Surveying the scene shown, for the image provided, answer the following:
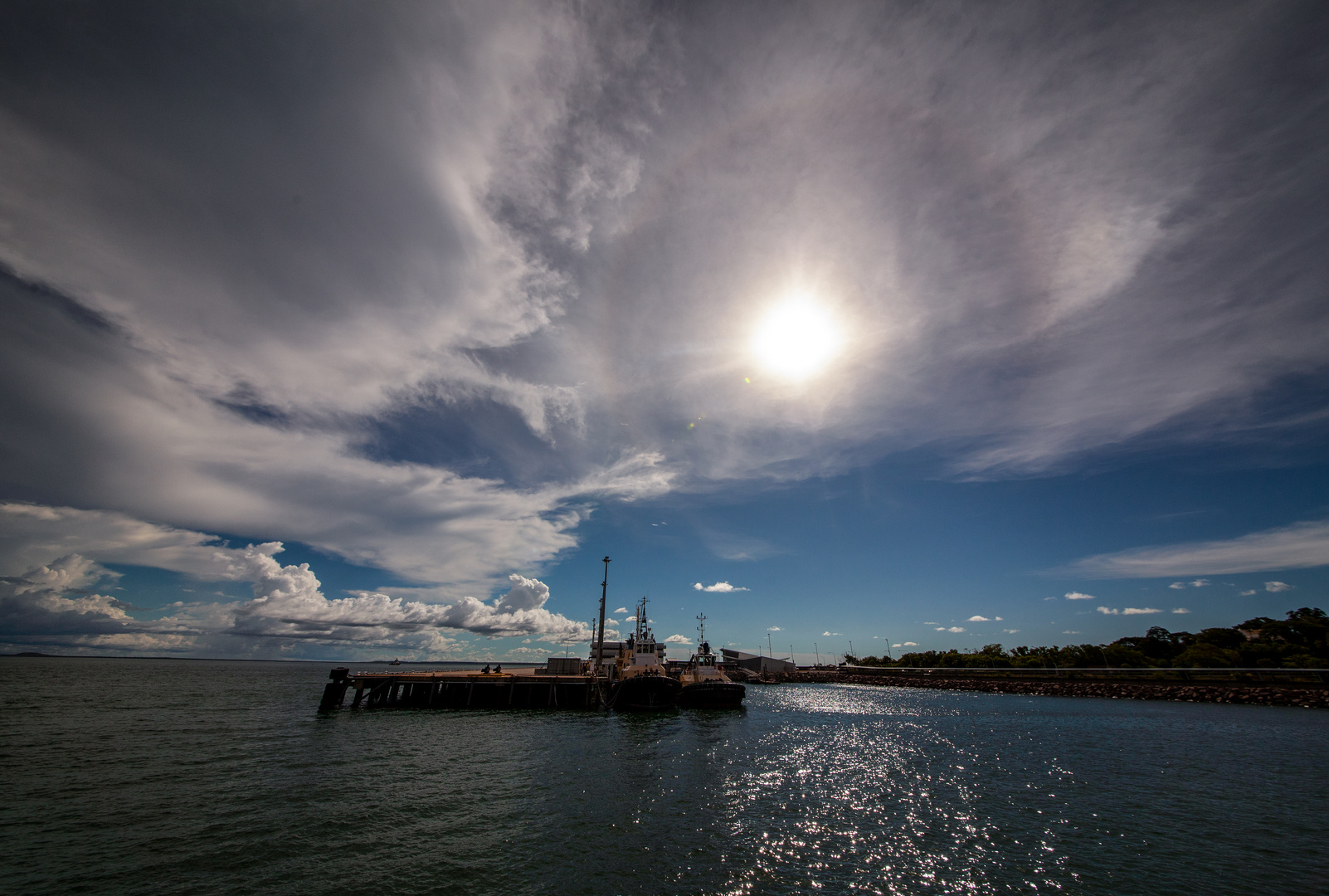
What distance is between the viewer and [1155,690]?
69188 millimetres

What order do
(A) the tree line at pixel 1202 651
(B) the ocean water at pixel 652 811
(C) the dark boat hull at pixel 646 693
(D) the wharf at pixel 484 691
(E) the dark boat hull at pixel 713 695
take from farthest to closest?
(A) the tree line at pixel 1202 651, (E) the dark boat hull at pixel 713 695, (D) the wharf at pixel 484 691, (C) the dark boat hull at pixel 646 693, (B) the ocean water at pixel 652 811

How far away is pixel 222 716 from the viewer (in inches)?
1807

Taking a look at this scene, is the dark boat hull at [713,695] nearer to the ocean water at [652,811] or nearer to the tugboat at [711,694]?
the tugboat at [711,694]

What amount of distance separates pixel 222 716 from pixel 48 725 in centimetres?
1069

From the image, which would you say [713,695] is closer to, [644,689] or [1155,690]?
[644,689]

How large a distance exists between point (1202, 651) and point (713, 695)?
94804mm

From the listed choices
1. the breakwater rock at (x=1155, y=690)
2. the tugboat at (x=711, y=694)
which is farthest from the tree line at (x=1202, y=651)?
the tugboat at (x=711, y=694)

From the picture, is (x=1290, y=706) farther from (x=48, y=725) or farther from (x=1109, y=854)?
(x=48, y=725)

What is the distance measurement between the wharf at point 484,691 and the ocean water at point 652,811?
18.6m

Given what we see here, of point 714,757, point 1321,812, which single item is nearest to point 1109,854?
point 1321,812

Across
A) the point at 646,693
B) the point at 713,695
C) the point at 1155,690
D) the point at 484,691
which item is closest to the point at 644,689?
the point at 646,693

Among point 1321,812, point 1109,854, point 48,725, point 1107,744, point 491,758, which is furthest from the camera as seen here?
point 48,725

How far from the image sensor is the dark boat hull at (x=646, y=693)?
54.8m

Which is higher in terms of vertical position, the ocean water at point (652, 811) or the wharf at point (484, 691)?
the wharf at point (484, 691)
